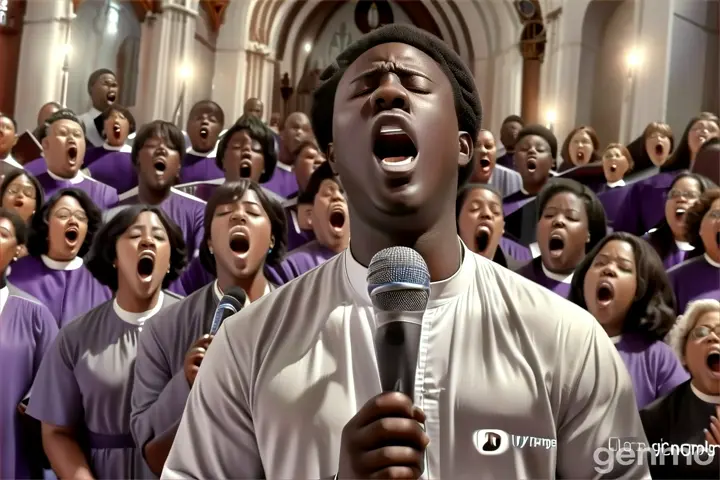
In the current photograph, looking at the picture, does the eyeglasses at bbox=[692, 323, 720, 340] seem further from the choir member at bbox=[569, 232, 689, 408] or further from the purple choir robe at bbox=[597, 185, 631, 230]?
the purple choir robe at bbox=[597, 185, 631, 230]

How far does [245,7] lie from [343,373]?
3508mm

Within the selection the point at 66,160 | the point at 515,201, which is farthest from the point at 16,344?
the point at 515,201

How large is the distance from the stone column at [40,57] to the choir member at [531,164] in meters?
2.04

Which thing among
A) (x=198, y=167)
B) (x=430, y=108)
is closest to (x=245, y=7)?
(x=198, y=167)

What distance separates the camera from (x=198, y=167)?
3768 mm

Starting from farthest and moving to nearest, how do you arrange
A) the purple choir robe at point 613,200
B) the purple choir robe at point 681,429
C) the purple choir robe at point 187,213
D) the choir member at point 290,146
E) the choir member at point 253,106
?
the choir member at point 253,106, the choir member at point 290,146, the purple choir robe at point 613,200, the purple choir robe at point 187,213, the purple choir robe at point 681,429

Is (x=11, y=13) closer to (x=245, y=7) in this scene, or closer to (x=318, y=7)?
(x=245, y=7)

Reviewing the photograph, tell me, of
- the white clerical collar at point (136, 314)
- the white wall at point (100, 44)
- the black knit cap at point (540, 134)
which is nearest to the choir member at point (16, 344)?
the white clerical collar at point (136, 314)

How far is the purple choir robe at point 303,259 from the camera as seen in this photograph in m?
2.28

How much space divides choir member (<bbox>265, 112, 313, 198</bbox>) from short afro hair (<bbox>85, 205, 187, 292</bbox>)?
5.51ft

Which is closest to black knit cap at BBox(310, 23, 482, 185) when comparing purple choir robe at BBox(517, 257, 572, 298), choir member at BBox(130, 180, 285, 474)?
choir member at BBox(130, 180, 285, 474)

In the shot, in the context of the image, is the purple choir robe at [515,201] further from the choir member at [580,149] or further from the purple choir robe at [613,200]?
the choir member at [580,149]

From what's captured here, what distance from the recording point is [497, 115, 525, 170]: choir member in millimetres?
4516

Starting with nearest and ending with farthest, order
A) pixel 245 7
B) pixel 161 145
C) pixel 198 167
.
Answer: pixel 161 145 < pixel 198 167 < pixel 245 7
